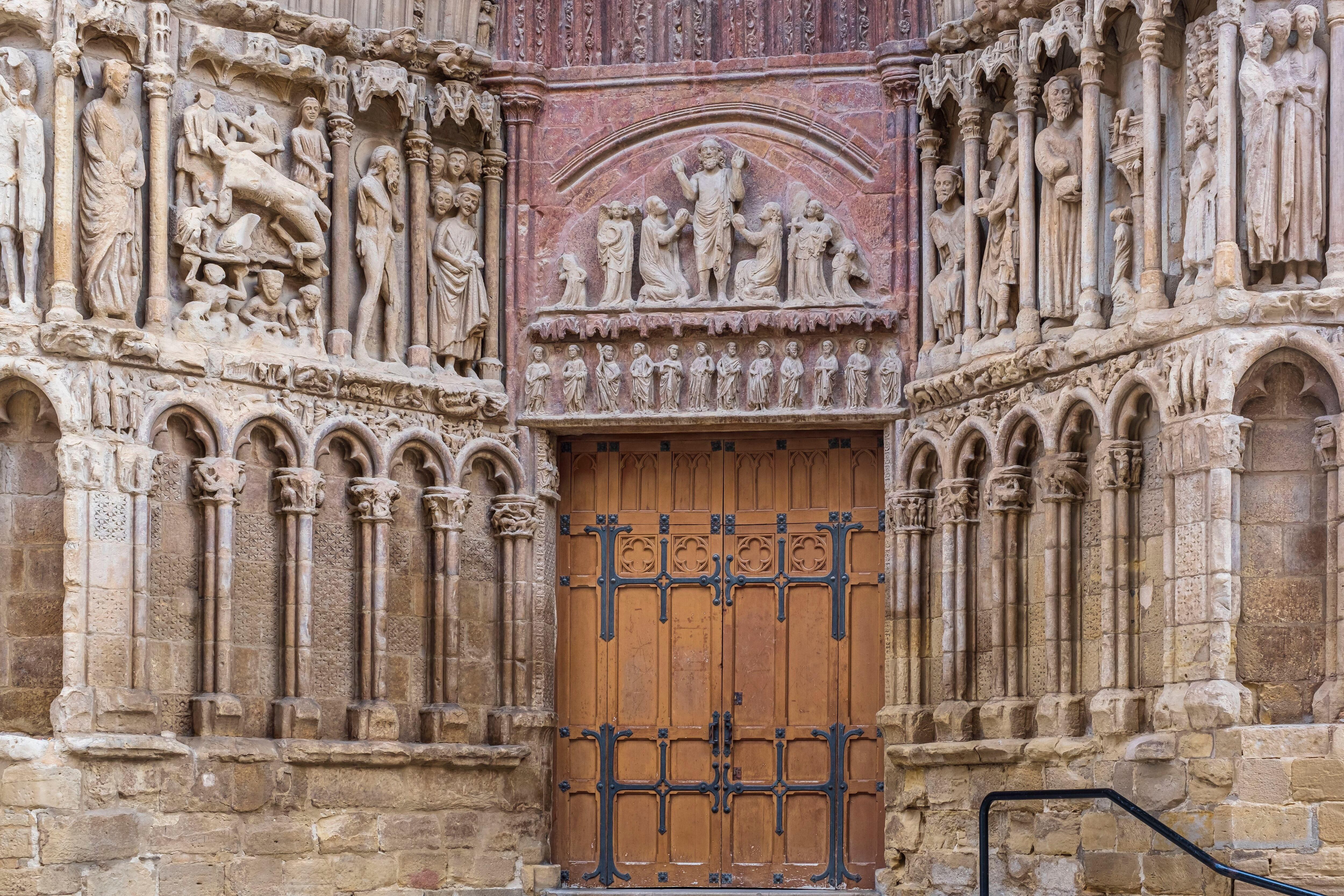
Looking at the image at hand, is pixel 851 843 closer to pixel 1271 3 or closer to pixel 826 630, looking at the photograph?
pixel 826 630

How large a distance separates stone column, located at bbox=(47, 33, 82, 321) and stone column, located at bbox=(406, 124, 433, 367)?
2.21 meters

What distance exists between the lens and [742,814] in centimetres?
1327

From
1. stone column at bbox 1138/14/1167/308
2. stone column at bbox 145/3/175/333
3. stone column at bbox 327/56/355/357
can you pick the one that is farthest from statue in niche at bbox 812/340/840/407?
stone column at bbox 145/3/175/333

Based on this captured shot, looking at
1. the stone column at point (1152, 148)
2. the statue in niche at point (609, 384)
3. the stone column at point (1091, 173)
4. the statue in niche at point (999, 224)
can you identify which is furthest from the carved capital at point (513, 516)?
the stone column at point (1152, 148)

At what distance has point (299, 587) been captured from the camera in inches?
488

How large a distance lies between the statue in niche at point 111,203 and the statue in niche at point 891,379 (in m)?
4.47

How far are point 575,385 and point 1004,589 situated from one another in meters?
2.99

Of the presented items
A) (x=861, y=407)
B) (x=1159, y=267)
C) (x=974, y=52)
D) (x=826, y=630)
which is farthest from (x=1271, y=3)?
(x=826, y=630)

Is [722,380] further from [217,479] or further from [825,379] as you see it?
[217,479]

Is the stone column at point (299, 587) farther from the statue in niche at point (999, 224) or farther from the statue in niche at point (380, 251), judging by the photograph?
the statue in niche at point (999, 224)

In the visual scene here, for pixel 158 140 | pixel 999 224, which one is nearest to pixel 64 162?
pixel 158 140

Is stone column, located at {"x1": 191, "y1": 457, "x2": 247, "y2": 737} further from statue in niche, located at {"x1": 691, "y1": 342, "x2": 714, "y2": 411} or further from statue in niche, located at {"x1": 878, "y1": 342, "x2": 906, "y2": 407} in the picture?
statue in niche, located at {"x1": 878, "y1": 342, "x2": 906, "y2": 407}

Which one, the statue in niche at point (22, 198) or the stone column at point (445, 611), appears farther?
the stone column at point (445, 611)

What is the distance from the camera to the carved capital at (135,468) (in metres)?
11.6
